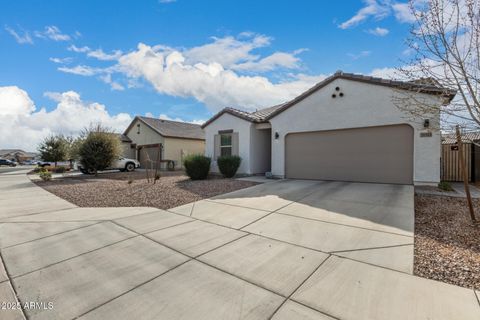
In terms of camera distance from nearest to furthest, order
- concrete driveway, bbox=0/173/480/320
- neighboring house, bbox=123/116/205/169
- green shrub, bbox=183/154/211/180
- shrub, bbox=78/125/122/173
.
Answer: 1. concrete driveway, bbox=0/173/480/320
2. green shrub, bbox=183/154/211/180
3. shrub, bbox=78/125/122/173
4. neighboring house, bbox=123/116/205/169

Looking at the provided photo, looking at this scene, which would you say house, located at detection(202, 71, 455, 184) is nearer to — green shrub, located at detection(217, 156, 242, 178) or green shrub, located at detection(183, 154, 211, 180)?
green shrub, located at detection(217, 156, 242, 178)

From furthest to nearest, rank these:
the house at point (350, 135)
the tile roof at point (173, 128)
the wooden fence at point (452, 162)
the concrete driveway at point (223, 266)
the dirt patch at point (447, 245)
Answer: the tile roof at point (173, 128), the wooden fence at point (452, 162), the house at point (350, 135), the dirt patch at point (447, 245), the concrete driveway at point (223, 266)

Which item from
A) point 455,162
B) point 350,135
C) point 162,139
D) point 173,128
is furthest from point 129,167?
point 455,162

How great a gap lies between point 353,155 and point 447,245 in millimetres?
6710

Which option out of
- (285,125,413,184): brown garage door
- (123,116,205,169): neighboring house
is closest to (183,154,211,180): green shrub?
(285,125,413,184): brown garage door

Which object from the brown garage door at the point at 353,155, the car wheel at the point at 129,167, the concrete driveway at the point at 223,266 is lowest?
the concrete driveway at the point at 223,266

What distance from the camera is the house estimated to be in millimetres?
8797

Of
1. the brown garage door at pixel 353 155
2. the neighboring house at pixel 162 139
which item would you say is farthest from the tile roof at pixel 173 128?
the brown garage door at pixel 353 155

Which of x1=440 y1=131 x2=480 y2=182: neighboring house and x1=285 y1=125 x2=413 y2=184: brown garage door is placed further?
x1=440 y1=131 x2=480 y2=182: neighboring house

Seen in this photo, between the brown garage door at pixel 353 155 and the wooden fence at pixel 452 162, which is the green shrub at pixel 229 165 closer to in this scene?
the brown garage door at pixel 353 155

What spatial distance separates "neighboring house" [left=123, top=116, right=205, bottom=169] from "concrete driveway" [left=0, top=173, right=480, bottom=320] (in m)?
16.1

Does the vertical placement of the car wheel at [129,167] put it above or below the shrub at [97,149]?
below

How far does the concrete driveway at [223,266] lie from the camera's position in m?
2.47

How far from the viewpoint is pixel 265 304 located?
252cm
